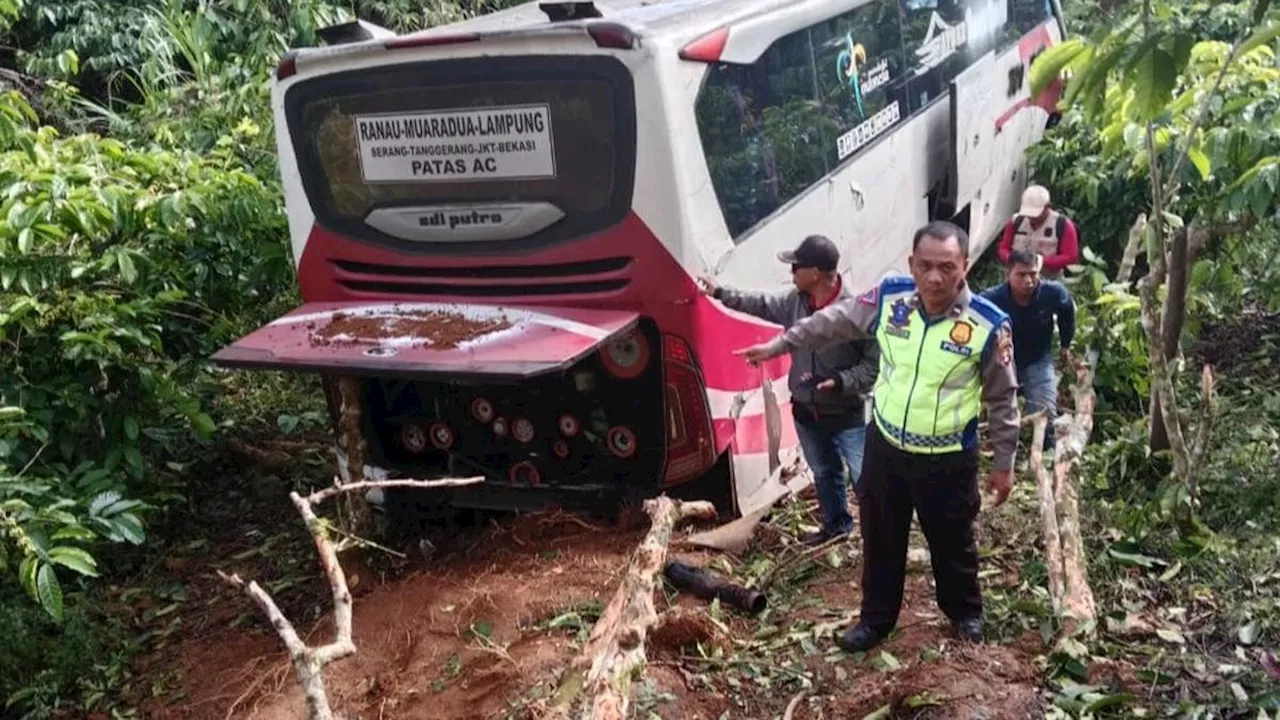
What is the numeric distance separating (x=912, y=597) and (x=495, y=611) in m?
1.54

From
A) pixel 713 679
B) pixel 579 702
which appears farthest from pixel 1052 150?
pixel 579 702

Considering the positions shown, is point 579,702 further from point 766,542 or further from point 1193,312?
point 1193,312

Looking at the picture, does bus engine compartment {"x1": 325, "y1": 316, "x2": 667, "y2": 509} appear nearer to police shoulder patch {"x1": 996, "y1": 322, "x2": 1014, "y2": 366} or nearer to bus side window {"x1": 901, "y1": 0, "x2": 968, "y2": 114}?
police shoulder patch {"x1": 996, "y1": 322, "x2": 1014, "y2": 366}

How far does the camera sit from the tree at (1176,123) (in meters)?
2.91

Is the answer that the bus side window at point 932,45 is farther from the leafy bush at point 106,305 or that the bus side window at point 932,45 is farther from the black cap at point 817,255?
the leafy bush at point 106,305

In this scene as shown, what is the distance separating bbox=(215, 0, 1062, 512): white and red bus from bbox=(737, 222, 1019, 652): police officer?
69 cm

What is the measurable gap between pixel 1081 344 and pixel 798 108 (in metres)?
2.14

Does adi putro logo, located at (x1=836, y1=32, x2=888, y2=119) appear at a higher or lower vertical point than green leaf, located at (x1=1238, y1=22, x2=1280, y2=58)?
lower

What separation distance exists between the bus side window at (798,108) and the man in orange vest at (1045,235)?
818 mm

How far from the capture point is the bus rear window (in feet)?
13.5

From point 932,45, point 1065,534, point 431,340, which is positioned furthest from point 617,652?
point 932,45

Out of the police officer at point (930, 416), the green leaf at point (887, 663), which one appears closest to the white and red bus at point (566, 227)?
the police officer at point (930, 416)

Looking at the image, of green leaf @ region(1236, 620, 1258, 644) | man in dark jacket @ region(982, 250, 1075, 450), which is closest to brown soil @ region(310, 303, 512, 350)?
man in dark jacket @ region(982, 250, 1075, 450)

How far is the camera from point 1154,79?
279cm
